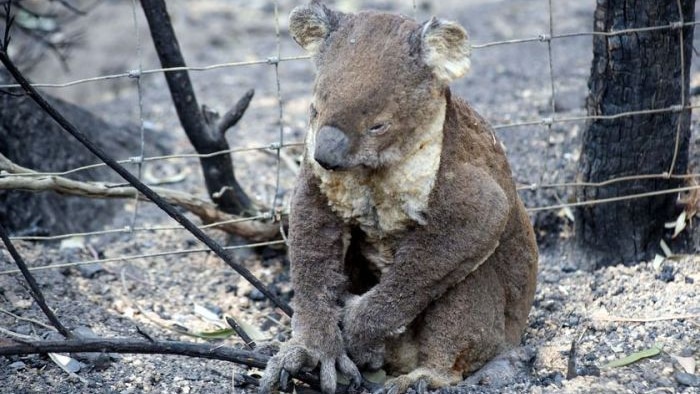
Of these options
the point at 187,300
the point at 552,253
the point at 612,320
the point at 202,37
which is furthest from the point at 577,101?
the point at 202,37

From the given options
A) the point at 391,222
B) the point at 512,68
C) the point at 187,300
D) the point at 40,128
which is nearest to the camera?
the point at 391,222

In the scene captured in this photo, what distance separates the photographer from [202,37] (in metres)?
11.6

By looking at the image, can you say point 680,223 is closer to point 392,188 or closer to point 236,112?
point 392,188

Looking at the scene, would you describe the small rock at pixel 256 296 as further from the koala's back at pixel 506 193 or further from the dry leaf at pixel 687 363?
the dry leaf at pixel 687 363

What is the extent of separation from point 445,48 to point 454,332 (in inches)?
48.5

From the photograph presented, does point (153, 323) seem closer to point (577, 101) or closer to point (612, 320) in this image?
point (612, 320)

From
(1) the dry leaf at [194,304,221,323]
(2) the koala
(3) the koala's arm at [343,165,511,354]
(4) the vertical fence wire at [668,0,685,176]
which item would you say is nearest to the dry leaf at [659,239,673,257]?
(4) the vertical fence wire at [668,0,685,176]

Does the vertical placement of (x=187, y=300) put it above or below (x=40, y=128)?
below

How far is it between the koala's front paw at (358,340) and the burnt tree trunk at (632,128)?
1.93m

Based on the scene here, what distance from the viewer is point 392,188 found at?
12.3 feet

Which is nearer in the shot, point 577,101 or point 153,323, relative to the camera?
point 153,323

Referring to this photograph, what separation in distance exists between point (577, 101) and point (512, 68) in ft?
5.08

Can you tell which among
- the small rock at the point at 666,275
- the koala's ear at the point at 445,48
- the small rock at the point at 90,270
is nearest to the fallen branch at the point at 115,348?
the koala's ear at the point at 445,48

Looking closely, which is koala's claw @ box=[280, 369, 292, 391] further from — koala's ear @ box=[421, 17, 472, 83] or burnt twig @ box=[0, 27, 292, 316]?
koala's ear @ box=[421, 17, 472, 83]
